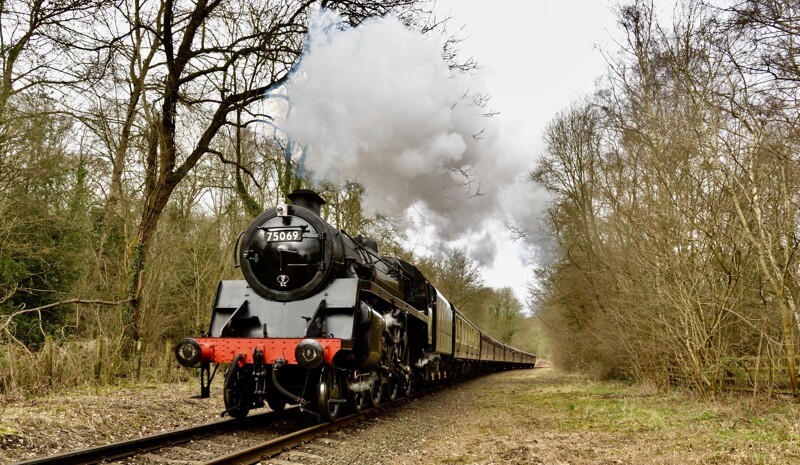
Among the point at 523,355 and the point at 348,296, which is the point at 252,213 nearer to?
the point at 348,296

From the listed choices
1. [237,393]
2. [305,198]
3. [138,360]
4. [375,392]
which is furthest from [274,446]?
[138,360]

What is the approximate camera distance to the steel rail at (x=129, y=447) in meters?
4.77

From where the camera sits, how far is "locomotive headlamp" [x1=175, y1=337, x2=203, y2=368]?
7.30 m

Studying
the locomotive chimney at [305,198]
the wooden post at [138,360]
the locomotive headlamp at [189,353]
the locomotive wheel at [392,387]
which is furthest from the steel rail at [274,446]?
the wooden post at [138,360]

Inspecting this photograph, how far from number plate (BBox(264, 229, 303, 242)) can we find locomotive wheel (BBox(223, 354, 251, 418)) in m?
1.84

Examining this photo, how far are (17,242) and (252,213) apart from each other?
19.8 feet

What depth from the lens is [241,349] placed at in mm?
7297

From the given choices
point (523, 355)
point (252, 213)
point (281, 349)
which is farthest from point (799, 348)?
point (523, 355)

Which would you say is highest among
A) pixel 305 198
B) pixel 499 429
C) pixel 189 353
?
pixel 305 198

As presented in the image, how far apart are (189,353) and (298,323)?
4.59 feet

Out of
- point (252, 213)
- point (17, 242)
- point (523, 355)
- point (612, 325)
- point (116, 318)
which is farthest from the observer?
point (523, 355)

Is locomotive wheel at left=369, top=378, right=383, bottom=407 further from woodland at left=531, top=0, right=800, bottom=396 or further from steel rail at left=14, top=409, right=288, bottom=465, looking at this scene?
woodland at left=531, top=0, right=800, bottom=396

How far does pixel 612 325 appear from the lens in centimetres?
1495

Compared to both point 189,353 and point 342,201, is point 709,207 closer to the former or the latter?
point 189,353
